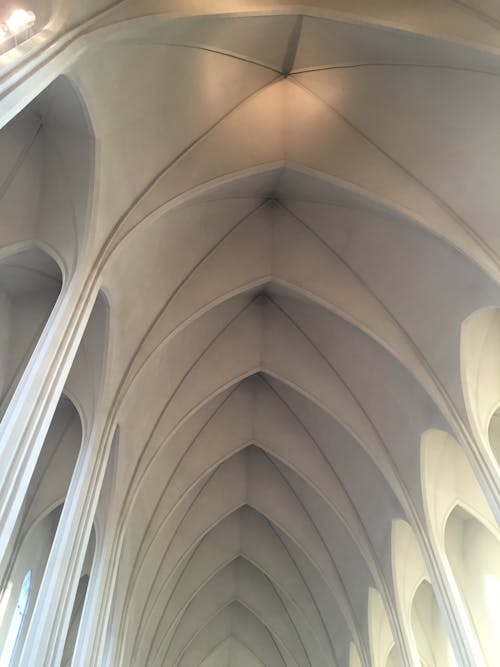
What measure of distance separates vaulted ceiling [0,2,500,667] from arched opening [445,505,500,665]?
1780 mm

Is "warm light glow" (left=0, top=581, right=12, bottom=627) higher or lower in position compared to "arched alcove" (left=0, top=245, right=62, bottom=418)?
lower

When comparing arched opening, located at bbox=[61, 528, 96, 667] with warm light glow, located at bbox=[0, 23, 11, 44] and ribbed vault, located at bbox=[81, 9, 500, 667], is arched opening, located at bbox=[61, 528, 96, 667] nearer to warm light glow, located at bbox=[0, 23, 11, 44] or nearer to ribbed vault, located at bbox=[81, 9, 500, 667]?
ribbed vault, located at bbox=[81, 9, 500, 667]

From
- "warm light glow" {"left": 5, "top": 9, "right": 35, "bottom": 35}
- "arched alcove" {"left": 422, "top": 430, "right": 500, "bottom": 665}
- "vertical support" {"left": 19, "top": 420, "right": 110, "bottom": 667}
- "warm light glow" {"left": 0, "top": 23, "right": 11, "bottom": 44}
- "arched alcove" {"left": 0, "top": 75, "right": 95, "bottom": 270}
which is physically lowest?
"vertical support" {"left": 19, "top": 420, "right": 110, "bottom": 667}

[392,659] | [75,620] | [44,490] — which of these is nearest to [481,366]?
[44,490]

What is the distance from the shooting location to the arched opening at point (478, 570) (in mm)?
12373

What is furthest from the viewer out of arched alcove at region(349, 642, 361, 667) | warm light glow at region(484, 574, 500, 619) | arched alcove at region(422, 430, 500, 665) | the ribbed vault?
arched alcove at region(349, 642, 361, 667)

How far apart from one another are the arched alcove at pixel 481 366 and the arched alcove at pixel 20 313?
758 cm

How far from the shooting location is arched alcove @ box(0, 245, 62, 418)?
32.9ft

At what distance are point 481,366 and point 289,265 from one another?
450 cm

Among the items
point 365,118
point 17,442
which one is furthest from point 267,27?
point 17,442

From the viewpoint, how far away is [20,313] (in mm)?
10445

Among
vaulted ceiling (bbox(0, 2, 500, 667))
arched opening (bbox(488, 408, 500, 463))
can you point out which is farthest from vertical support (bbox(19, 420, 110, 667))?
arched opening (bbox(488, 408, 500, 463))

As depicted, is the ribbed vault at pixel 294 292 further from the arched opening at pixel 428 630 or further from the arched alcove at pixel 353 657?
the arched opening at pixel 428 630

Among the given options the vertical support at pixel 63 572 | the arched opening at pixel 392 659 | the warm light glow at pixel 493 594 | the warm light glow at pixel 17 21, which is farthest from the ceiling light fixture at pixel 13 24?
the arched opening at pixel 392 659
